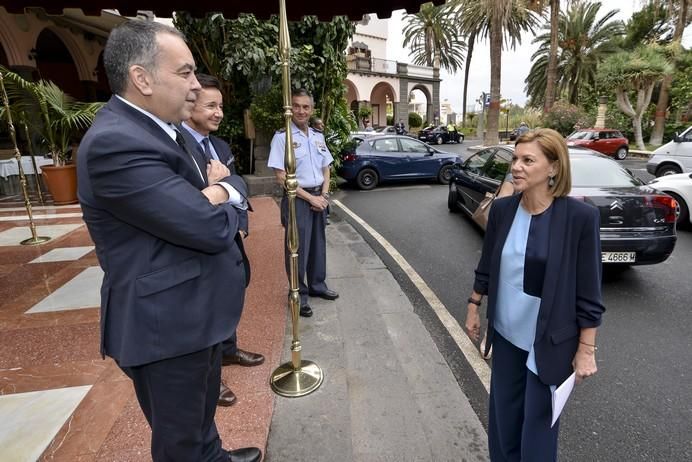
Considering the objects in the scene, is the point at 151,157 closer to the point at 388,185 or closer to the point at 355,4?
the point at 355,4

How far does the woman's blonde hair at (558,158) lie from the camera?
1.73m

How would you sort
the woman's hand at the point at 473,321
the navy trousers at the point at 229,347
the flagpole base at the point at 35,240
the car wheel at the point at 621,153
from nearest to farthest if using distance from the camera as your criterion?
the woman's hand at the point at 473,321
the navy trousers at the point at 229,347
the flagpole base at the point at 35,240
the car wheel at the point at 621,153

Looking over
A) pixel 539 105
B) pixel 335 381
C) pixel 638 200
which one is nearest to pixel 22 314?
pixel 335 381

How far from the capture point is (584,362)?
65.8 inches

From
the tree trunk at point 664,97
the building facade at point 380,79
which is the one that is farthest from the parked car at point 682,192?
the building facade at point 380,79

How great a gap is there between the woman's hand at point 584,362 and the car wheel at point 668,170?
10.7 m

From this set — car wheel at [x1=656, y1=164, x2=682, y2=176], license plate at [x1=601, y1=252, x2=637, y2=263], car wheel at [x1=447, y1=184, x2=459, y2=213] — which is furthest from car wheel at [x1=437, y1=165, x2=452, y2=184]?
license plate at [x1=601, y1=252, x2=637, y2=263]

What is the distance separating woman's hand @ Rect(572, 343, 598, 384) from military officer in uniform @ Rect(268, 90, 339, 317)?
2.29 meters

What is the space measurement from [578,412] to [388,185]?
30.8 ft

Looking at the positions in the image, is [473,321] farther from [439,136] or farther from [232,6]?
[439,136]

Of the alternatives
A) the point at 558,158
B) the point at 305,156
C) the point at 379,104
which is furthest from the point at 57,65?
the point at 379,104

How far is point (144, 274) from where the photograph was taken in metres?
1.27

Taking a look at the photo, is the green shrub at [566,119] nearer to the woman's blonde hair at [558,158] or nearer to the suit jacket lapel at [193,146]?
the woman's blonde hair at [558,158]

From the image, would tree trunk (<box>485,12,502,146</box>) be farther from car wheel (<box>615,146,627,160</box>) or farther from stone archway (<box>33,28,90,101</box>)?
stone archway (<box>33,28,90,101</box>)
